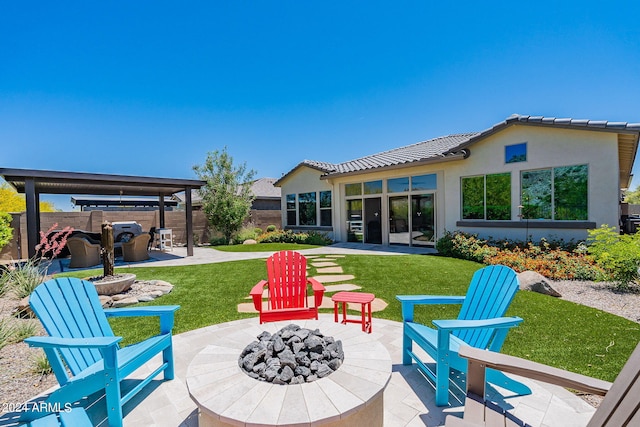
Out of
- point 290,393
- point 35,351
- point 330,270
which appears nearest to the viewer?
point 290,393

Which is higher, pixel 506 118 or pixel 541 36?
pixel 541 36

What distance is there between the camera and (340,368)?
199 cm

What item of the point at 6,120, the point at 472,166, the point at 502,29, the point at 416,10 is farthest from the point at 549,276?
the point at 6,120

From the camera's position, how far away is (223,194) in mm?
14898

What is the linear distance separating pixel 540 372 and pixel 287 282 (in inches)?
105

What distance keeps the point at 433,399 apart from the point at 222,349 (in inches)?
68.6

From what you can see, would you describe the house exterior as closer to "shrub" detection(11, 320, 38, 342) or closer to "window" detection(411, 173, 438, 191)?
"window" detection(411, 173, 438, 191)

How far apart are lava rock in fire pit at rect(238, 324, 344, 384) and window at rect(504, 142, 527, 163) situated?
902 centimetres

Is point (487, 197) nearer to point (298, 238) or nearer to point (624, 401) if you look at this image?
point (298, 238)

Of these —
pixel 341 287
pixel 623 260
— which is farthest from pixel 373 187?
pixel 623 260

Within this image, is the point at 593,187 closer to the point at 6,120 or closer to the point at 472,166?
the point at 472,166

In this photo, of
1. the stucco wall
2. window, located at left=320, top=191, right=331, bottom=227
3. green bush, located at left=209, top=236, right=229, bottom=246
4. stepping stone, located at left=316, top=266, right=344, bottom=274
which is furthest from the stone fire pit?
green bush, located at left=209, top=236, right=229, bottom=246

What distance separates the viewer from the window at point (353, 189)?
1287 centimetres

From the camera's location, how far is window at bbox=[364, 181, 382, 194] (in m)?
12.2
